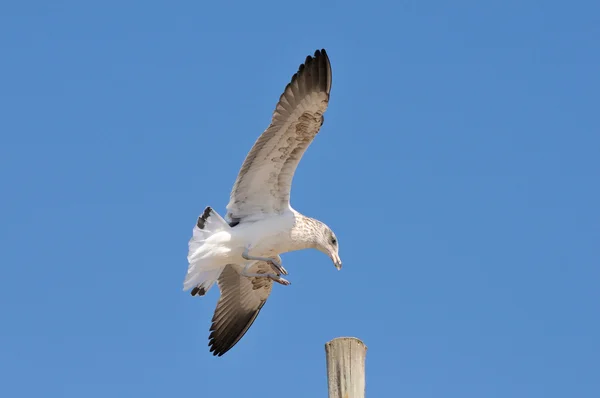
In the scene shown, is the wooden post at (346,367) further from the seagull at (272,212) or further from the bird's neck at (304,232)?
the bird's neck at (304,232)

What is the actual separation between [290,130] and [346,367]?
15.3 feet

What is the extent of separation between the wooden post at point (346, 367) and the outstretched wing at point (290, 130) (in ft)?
14.9

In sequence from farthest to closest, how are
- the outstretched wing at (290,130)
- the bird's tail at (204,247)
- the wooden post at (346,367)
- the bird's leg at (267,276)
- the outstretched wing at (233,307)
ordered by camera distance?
the outstretched wing at (233,307)
the bird's leg at (267,276)
the bird's tail at (204,247)
the outstretched wing at (290,130)
the wooden post at (346,367)

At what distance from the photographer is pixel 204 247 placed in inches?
468

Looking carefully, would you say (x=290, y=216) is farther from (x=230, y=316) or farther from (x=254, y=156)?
(x=230, y=316)

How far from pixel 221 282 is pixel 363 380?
6.20 m

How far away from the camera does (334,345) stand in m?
7.41

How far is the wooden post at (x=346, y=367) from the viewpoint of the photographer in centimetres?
735

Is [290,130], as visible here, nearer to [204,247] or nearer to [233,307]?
[204,247]

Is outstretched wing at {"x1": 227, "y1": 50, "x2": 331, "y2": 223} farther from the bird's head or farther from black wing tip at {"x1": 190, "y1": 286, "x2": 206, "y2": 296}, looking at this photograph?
black wing tip at {"x1": 190, "y1": 286, "x2": 206, "y2": 296}

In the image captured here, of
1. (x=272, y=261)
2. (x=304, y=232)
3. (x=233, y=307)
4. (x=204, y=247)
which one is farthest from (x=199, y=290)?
(x=304, y=232)

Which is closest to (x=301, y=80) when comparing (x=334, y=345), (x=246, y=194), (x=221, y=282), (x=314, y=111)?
(x=314, y=111)

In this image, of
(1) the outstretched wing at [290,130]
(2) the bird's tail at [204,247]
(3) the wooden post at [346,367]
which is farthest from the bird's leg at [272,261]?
(3) the wooden post at [346,367]

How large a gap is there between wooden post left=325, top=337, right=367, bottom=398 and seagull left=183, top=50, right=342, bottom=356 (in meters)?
4.55
